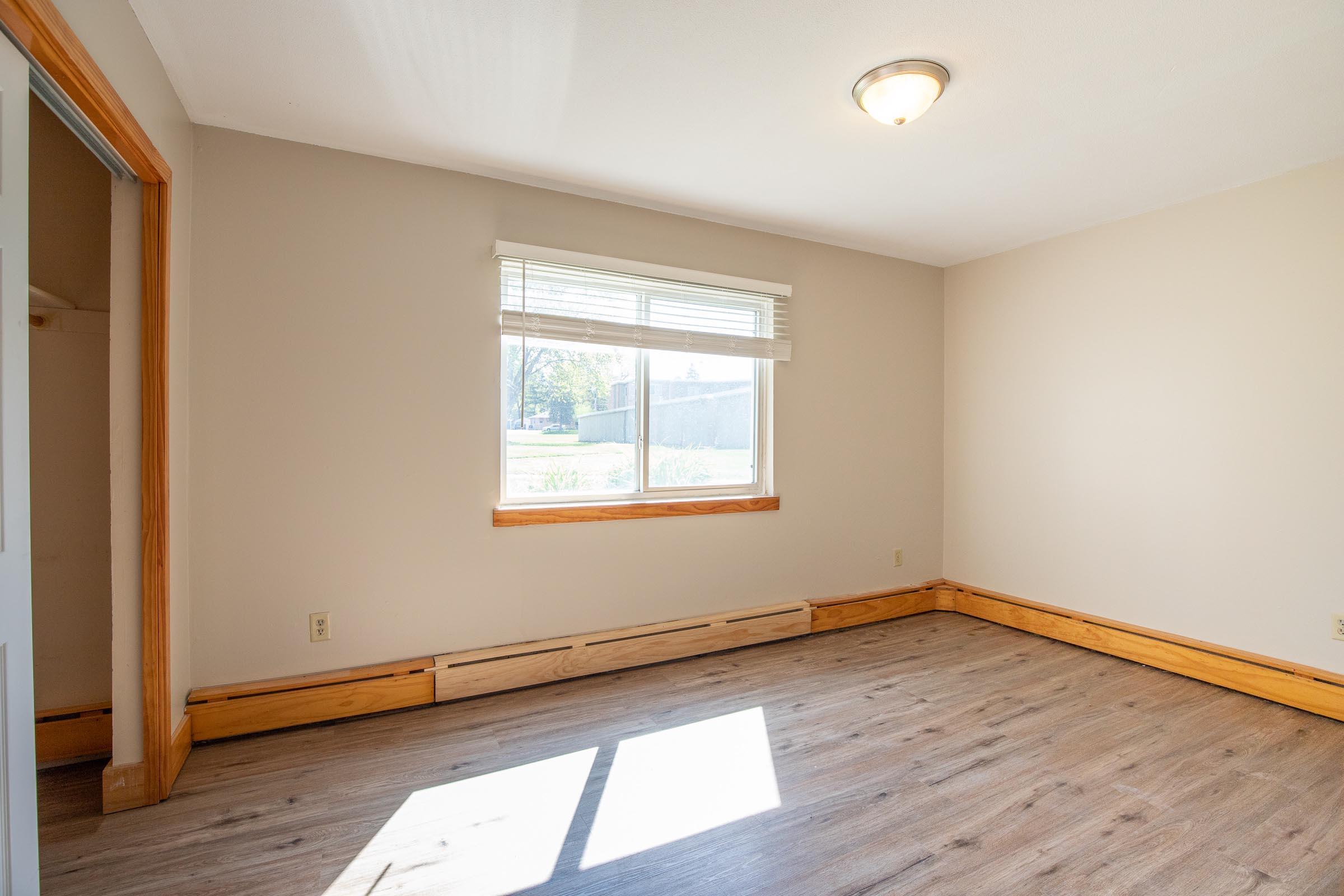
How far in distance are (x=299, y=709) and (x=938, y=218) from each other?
3977 millimetres

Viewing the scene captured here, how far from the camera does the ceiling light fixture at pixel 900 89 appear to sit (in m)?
2.05

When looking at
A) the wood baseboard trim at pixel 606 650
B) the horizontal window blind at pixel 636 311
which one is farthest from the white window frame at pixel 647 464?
the wood baseboard trim at pixel 606 650

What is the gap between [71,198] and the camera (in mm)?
2223

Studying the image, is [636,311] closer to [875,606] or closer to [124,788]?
[875,606]

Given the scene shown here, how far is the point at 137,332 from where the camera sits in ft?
6.42

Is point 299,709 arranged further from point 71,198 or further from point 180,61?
point 180,61

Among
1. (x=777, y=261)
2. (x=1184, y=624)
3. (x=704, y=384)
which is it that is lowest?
(x=1184, y=624)

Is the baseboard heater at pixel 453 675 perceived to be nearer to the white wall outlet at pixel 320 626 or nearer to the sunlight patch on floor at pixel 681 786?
the white wall outlet at pixel 320 626

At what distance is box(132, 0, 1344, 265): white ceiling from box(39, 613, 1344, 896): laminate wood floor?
2428 mm

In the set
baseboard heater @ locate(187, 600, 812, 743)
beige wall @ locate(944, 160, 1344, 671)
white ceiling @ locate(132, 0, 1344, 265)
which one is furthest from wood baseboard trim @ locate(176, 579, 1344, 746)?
white ceiling @ locate(132, 0, 1344, 265)

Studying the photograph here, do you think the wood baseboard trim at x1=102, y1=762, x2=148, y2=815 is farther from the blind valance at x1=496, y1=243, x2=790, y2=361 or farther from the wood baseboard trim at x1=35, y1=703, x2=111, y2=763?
the blind valance at x1=496, y1=243, x2=790, y2=361

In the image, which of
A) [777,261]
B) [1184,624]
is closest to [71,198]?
[777,261]

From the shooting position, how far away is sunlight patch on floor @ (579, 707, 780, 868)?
1.88 m

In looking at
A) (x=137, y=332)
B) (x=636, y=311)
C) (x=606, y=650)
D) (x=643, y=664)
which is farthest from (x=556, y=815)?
(x=636, y=311)
